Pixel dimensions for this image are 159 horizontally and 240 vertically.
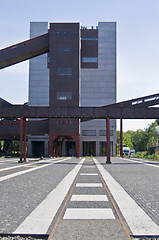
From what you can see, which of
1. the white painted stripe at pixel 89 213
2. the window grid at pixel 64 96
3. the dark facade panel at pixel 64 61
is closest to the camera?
the white painted stripe at pixel 89 213

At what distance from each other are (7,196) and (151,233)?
4.67 metres

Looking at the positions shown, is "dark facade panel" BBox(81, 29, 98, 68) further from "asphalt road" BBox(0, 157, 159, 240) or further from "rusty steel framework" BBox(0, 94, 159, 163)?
"asphalt road" BBox(0, 157, 159, 240)

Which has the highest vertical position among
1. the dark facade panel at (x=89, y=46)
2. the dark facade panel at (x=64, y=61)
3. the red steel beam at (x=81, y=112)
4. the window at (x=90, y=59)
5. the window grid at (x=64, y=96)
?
the dark facade panel at (x=89, y=46)

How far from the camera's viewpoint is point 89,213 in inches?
213

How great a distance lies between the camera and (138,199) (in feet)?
23.5

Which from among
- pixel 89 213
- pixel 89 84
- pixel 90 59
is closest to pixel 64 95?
pixel 89 84

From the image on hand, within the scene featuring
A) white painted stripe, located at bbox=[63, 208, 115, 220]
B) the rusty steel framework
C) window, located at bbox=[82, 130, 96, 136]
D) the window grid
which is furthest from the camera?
window, located at bbox=[82, 130, 96, 136]

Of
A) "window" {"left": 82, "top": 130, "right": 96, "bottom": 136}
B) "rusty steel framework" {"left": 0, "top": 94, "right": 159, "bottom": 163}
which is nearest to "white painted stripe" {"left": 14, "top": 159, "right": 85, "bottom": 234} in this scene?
"rusty steel framework" {"left": 0, "top": 94, "right": 159, "bottom": 163}

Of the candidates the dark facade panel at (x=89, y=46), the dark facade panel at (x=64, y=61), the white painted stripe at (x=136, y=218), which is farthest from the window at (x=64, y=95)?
the white painted stripe at (x=136, y=218)

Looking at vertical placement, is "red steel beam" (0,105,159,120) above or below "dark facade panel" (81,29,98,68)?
below

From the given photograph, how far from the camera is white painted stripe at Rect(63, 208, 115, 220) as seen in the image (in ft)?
16.7

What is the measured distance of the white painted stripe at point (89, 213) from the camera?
509cm

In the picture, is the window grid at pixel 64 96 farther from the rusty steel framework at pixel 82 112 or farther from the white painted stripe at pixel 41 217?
the white painted stripe at pixel 41 217

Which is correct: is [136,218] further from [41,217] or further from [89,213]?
[41,217]
